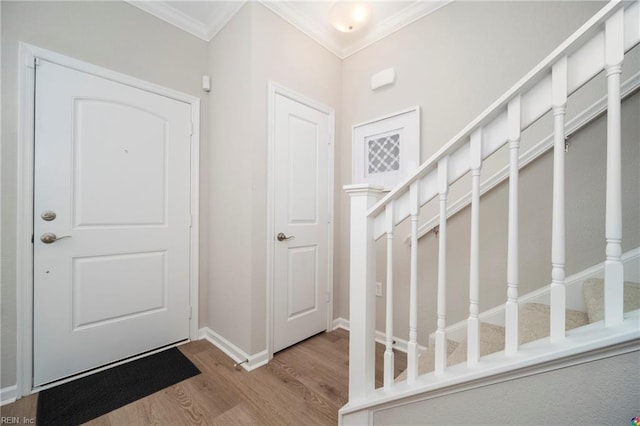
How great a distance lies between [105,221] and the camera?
5.69 ft

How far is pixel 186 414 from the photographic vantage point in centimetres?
136

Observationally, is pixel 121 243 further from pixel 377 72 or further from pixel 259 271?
pixel 377 72

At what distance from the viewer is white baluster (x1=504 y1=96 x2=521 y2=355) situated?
770 mm

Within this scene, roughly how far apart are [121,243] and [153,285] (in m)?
0.39

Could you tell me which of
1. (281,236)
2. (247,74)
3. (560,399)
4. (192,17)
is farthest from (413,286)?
(192,17)

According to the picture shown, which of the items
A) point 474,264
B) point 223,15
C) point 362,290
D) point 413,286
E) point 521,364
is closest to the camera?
point 521,364

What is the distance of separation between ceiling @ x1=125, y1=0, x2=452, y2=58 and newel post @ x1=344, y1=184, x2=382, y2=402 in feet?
5.61

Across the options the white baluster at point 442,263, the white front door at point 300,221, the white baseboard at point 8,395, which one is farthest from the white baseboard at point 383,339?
the white baseboard at point 8,395

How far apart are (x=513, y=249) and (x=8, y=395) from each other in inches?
102

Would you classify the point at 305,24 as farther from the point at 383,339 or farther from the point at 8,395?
the point at 8,395

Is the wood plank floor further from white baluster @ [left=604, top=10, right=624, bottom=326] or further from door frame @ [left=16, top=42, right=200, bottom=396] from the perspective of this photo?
white baluster @ [left=604, top=10, right=624, bottom=326]

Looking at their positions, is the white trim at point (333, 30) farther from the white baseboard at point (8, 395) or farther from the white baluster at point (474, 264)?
the white baseboard at point (8, 395)

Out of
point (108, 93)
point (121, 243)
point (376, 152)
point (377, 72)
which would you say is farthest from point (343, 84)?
point (121, 243)

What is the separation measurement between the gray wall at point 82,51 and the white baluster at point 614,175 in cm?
235
